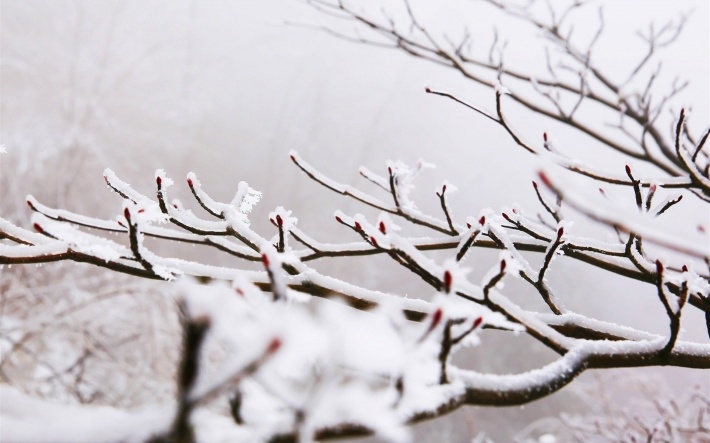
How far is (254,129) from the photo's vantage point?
55.9 feet

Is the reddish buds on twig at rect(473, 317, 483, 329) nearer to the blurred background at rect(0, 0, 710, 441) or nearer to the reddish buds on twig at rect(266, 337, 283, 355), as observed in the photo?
the reddish buds on twig at rect(266, 337, 283, 355)

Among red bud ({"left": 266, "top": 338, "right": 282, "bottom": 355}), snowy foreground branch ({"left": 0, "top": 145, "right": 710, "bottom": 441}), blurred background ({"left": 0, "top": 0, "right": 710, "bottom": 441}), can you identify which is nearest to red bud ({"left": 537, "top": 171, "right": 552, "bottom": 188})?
snowy foreground branch ({"left": 0, "top": 145, "right": 710, "bottom": 441})

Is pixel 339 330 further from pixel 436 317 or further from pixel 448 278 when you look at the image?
pixel 448 278

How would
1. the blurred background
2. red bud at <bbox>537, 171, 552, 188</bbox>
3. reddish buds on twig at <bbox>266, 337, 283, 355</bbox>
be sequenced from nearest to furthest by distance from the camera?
reddish buds on twig at <bbox>266, 337, 283, 355</bbox> < red bud at <bbox>537, 171, 552, 188</bbox> < the blurred background

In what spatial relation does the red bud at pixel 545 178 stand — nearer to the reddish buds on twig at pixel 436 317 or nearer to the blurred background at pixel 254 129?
the reddish buds on twig at pixel 436 317

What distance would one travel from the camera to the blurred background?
9094mm

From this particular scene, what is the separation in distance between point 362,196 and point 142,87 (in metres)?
13.4

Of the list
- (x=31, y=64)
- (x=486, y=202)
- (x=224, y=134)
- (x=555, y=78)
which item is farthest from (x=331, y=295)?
(x=486, y=202)

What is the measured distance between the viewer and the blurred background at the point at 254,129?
909 centimetres

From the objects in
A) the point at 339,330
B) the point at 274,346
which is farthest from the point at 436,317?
the point at 274,346

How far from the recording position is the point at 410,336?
2.00 ft

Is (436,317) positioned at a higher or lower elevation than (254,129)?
lower

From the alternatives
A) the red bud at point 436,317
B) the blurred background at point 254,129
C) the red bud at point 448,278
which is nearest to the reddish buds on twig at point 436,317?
the red bud at point 436,317

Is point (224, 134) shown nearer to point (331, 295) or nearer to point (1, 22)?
point (1, 22)
